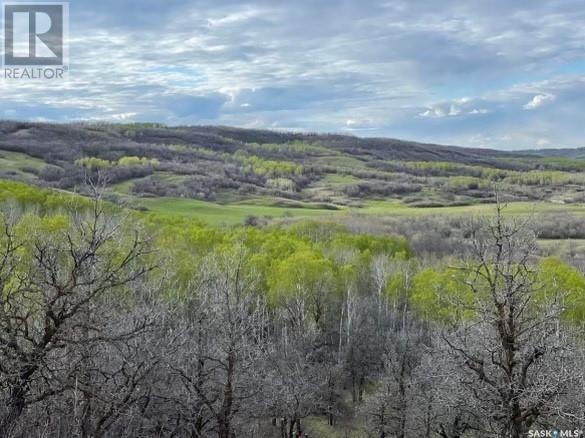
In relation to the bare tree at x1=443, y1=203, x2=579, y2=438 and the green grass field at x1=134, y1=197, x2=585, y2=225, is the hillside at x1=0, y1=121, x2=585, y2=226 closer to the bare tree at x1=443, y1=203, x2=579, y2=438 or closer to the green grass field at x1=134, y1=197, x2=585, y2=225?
the green grass field at x1=134, y1=197, x2=585, y2=225

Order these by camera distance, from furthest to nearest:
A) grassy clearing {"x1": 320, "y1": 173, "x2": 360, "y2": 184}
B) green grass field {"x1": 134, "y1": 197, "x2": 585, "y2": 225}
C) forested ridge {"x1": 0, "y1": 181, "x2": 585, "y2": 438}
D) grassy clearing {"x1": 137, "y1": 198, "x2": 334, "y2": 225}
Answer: grassy clearing {"x1": 320, "y1": 173, "x2": 360, "y2": 184}
green grass field {"x1": 134, "y1": 197, "x2": 585, "y2": 225}
grassy clearing {"x1": 137, "y1": 198, "x2": 334, "y2": 225}
forested ridge {"x1": 0, "y1": 181, "x2": 585, "y2": 438}

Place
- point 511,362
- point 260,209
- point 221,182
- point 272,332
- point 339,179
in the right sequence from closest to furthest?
1. point 511,362
2. point 272,332
3. point 260,209
4. point 221,182
5. point 339,179

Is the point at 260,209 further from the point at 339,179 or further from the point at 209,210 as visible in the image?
the point at 339,179

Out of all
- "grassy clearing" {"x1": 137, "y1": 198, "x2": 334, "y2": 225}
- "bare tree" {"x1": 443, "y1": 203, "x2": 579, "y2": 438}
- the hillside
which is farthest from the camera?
the hillside

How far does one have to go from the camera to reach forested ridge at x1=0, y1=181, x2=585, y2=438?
13.3 meters

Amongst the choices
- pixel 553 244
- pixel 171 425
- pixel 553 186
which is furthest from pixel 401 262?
pixel 553 186

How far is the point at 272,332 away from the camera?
178 feet

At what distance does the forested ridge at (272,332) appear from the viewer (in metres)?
13.3

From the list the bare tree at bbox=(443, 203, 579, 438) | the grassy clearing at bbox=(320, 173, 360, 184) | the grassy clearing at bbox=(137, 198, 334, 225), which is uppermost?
the grassy clearing at bbox=(320, 173, 360, 184)

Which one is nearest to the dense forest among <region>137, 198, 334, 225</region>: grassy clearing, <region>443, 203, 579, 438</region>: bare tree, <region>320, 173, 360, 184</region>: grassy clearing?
<region>443, 203, 579, 438</region>: bare tree

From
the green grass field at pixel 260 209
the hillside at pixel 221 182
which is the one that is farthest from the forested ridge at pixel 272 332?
the hillside at pixel 221 182

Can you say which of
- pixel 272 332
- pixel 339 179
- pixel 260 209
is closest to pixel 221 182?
pixel 260 209

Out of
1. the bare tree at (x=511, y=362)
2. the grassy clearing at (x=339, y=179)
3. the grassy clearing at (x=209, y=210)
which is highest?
the grassy clearing at (x=339, y=179)

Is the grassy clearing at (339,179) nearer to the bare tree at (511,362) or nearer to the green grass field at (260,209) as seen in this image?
the green grass field at (260,209)
